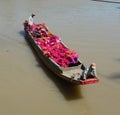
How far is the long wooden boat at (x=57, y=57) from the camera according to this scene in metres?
8.44

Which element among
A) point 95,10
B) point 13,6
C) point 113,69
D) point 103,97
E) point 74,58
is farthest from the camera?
point 13,6

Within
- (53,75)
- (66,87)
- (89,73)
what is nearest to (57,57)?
(53,75)

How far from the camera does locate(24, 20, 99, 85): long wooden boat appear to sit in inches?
332

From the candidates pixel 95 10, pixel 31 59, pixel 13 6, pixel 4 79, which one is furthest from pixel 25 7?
pixel 4 79

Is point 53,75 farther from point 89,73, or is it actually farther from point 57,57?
point 89,73

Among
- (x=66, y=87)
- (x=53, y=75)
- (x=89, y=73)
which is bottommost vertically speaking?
(x=53, y=75)

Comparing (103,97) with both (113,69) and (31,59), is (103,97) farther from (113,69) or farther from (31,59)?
(31,59)

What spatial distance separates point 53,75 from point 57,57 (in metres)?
0.61

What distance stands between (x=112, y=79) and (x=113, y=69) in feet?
2.69

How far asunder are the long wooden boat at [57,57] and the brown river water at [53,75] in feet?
1.28

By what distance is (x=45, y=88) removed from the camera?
9109 millimetres

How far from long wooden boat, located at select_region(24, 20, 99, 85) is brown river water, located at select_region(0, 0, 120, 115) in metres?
0.39

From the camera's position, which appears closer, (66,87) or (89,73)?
(89,73)

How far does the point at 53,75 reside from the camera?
32.1 feet
